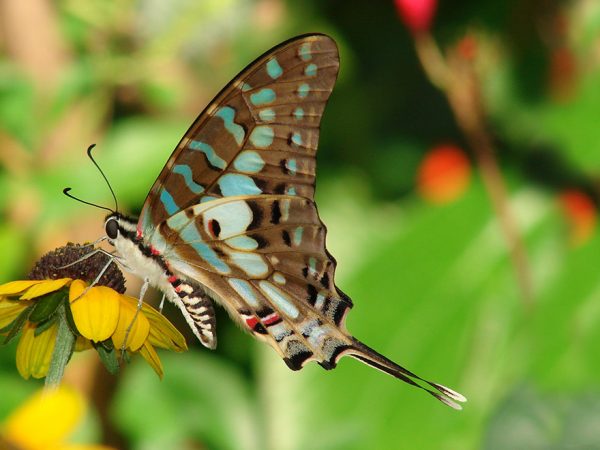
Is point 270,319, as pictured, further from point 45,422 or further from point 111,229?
point 45,422

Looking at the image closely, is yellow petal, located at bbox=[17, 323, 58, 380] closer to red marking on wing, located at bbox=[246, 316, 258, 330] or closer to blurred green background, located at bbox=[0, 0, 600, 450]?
red marking on wing, located at bbox=[246, 316, 258, 330]

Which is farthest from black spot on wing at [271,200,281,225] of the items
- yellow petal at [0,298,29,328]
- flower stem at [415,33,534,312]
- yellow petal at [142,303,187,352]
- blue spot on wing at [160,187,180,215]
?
flower stem at [415,33,534,312]

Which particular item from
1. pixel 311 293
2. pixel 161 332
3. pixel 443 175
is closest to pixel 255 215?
pixel 311 293

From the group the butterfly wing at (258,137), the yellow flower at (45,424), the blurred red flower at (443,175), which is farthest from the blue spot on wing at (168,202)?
the blurred red flower at (443,175)

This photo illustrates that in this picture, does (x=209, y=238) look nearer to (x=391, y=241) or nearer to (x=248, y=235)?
(x=248, y=235)

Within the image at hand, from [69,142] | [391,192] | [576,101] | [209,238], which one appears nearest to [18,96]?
[69,142]
